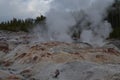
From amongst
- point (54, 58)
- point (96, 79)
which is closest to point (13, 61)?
point (54, 58)

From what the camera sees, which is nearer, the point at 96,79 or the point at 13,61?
the point at 96,79

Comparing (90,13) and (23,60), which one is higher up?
(90,13)

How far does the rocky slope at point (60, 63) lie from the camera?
847 inches

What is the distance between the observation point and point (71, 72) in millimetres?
22281

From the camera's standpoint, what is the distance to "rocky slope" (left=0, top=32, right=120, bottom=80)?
21516mm

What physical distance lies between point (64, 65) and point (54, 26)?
20.9 m

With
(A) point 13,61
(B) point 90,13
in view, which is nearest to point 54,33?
(B) point 90,13

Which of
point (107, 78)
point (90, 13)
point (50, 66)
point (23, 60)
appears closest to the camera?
point (107, 78)

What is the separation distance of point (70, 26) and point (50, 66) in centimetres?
2065

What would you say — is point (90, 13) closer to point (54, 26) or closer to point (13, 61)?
point (54, 26)

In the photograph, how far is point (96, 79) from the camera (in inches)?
787

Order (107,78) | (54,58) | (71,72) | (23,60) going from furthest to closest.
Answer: (23,60), (54,58), (71,72), (107,78)

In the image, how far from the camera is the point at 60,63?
25.1 meters

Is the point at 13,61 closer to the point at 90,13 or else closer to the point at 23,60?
the point at 23,60
